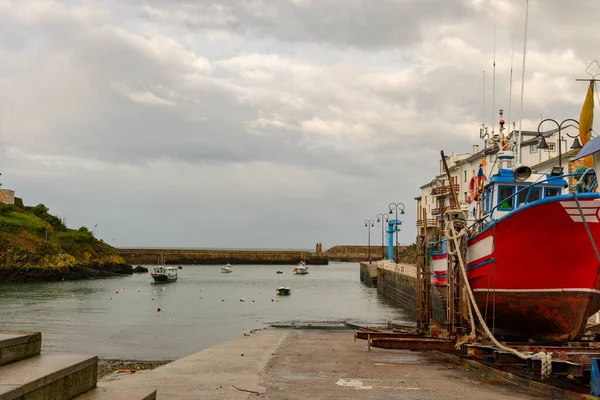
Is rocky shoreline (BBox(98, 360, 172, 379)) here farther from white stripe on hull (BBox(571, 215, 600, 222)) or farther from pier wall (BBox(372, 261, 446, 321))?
pier wall (BBox(372, 261, 446, 321))

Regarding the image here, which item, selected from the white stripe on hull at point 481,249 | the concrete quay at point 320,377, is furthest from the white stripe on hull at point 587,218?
the concrete quay at point 320,377

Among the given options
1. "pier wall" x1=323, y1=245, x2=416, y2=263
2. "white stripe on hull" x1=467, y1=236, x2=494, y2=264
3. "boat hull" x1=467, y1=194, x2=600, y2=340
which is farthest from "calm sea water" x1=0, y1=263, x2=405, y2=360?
"pier wall" x1=323, y1=245, x2=416, y2=263

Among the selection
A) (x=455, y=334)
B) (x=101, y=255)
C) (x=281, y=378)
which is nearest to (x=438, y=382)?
(x=281, y=378)

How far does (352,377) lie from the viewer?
12.1 metres

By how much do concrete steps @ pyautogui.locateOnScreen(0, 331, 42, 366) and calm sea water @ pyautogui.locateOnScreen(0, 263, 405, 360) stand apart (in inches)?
710

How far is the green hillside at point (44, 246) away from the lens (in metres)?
78.6

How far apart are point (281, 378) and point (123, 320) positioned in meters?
30.5

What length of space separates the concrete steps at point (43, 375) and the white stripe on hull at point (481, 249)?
12634 mm

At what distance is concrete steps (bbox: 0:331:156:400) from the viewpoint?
536cm

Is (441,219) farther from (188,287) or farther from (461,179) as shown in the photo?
(188,287)

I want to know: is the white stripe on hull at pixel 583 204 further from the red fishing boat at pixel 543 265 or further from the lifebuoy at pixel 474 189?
the lifebuoy at pixel 474 189

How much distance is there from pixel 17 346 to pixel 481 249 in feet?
47.8

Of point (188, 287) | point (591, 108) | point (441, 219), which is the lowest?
point (188, 287)

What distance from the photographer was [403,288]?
4812 centimetres
